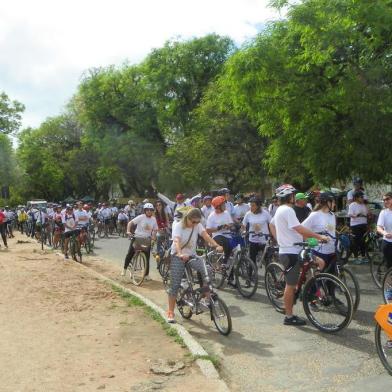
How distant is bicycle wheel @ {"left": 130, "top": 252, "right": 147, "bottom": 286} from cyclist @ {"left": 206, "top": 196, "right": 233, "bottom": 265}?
191 centimetres

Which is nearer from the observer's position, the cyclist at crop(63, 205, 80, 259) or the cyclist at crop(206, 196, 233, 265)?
the cyclist at crop(206, 196, 233, 265)

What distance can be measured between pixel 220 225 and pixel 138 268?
2435 mm

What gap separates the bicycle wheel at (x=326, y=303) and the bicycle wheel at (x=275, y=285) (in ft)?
3.55

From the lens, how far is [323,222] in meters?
7.70

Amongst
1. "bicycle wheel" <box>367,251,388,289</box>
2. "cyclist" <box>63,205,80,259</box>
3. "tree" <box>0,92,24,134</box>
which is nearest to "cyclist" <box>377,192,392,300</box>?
"bicycle wheel" <box>367,251,388,289</box>

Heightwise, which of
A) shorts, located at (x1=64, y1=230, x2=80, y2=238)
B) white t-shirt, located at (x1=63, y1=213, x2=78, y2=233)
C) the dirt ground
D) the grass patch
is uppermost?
white t-shirt, located at (x1=63, y1=213, x2=78, y2=233)

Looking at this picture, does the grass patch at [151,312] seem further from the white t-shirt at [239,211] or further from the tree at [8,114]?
the tree at [8,114]

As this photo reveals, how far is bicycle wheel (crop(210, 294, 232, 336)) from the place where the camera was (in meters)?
6.96

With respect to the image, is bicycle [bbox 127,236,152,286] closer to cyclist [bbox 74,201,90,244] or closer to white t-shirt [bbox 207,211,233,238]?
white t-shirt [bbox 207,211,233,238]

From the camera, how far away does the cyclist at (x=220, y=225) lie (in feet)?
33.7

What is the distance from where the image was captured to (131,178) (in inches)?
1898

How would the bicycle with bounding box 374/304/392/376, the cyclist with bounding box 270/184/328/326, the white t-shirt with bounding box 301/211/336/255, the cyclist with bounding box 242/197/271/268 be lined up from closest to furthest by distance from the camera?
the bicycle with bounding box 374/304/392/376 < the cyclist with bounding box 270/184/328/326 < the white t-shirt with bounding box 301/211/336/255 < the cyclist with bounding box 242/197/271/268

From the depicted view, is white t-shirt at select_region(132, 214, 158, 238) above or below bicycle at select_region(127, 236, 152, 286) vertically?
above

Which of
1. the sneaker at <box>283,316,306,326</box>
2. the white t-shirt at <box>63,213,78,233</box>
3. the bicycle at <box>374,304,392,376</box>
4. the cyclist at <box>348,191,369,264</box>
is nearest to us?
the bicycle at <box>374,304,392,376</box>
